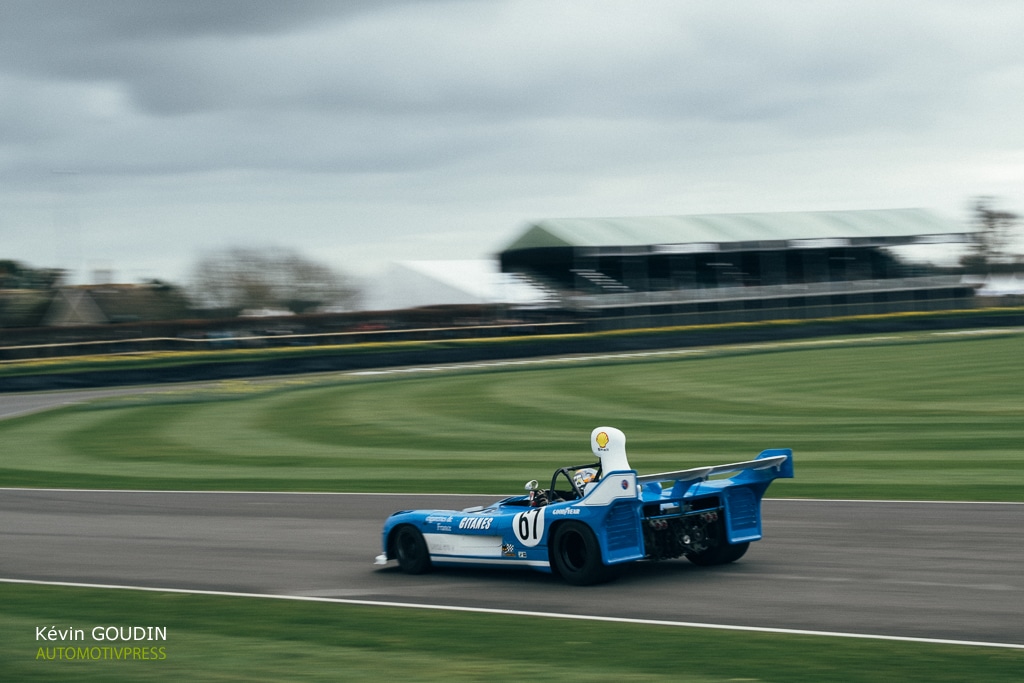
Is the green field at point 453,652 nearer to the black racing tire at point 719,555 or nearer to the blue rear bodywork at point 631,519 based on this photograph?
the blue rear bodywork at point 631,519

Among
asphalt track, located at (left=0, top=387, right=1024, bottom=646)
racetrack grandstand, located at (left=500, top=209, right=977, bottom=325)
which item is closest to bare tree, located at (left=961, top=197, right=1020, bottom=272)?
racetrack grandstand, located at (left=500, top=209, right=977, bottom=325)

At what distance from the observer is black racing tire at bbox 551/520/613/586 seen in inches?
363

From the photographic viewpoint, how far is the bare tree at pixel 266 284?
84.6 meters

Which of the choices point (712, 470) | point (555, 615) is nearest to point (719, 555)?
point (712, 470)

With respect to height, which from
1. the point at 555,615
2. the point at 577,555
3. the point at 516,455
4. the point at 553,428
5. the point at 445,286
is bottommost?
the point at 555,615

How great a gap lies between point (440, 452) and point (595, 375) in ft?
61.1

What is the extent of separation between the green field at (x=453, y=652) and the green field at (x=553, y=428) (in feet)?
22.7

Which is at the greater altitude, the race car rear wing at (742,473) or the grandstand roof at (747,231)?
the grandstand roof at (747,231)

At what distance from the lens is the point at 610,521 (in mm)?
9125

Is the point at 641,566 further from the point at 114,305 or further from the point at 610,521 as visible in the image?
the point at 114,305

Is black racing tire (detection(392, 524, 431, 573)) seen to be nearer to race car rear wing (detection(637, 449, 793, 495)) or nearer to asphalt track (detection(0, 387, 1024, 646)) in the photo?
asphalt track (detection(0, 387, 1024, 646))

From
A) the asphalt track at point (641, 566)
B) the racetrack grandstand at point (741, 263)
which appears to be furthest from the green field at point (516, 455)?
the racetrack grandstand at point (741, 263)

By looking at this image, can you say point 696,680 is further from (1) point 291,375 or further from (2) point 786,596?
(1) point 291,375

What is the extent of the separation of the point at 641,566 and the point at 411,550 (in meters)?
2.05
